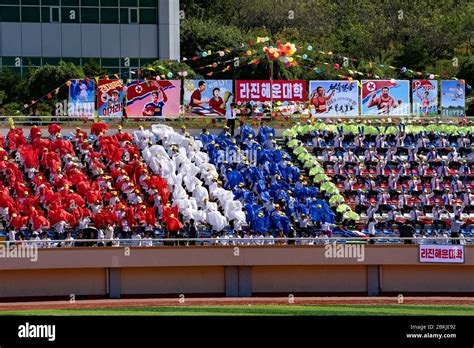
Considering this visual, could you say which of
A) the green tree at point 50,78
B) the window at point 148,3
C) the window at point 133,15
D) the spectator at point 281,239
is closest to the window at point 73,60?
the window at point 133,15

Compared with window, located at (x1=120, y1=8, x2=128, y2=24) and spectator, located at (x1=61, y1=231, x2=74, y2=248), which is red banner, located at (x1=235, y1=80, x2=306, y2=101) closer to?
spectator, located at (x1=61, y1=231, x2=74, y2=248)

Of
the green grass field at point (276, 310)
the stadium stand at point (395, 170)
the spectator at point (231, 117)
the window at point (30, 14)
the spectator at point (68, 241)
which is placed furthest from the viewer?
the window at point (30, 14)

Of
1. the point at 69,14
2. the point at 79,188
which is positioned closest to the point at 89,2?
the point at 69,14

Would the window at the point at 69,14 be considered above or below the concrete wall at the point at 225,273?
above

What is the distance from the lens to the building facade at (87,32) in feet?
186

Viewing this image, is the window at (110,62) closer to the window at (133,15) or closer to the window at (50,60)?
the window at (133,15)

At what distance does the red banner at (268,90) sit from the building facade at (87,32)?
13.6m

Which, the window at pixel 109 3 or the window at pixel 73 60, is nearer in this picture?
the window at pixel 109 3

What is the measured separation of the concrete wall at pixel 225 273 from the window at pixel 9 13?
24.0m

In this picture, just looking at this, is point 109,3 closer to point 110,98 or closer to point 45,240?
point 110,98

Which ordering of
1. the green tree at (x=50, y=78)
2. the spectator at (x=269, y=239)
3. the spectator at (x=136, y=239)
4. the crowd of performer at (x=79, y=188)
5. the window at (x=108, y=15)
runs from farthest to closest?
1. the window at (x=108, y=15)
2. the green tree at (x=50, y=78)
3. the crowd of performer at (x=79, y=188)
4. the spectator at (x=269, y=239)
5. the spectator at (x=136, y=239)

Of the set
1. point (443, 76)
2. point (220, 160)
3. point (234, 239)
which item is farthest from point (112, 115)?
point (443, 76)

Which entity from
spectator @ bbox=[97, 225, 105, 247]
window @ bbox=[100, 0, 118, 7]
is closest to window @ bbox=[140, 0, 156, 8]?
window @ bbox=[100, 0, 118, 7]

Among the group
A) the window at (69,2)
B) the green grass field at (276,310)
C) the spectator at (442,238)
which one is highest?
the window at (69,2)
